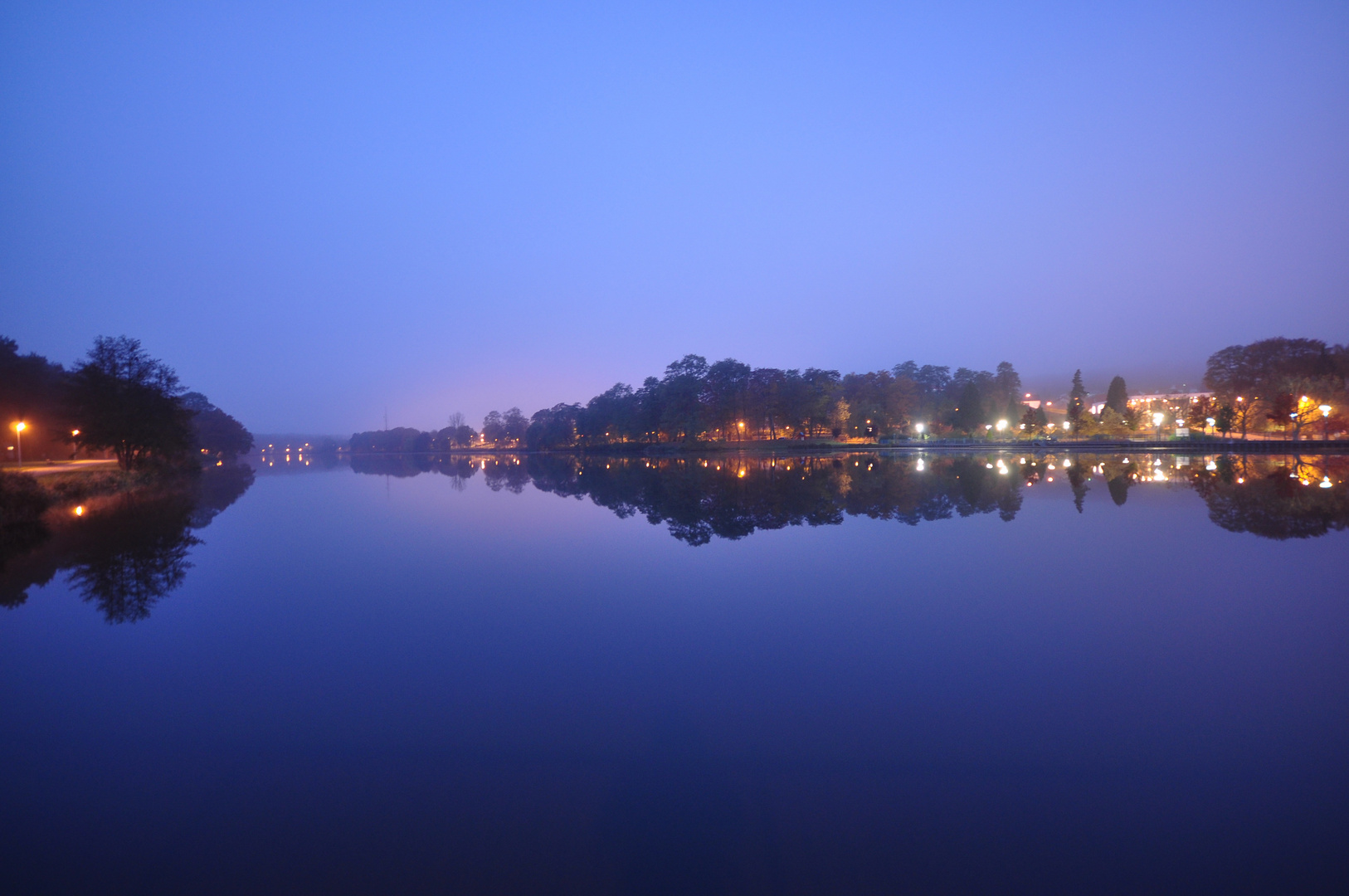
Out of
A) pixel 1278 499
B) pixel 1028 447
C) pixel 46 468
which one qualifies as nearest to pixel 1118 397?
pixel 1028 447

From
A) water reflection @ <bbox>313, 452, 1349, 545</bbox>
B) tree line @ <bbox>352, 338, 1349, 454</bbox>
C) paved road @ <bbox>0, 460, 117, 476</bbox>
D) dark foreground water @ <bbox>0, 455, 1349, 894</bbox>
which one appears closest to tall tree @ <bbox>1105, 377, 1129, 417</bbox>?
tree line @ <bbox>352, 338, 1349, 454</bbox>

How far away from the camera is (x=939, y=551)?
34.1 feet

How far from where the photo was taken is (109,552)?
1259cm

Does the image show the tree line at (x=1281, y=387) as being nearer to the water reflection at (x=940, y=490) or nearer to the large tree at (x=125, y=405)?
the water reflection at (x=940, y=490)

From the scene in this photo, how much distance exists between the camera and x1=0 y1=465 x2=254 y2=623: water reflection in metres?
9.33

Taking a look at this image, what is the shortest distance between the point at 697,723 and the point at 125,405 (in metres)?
38.9

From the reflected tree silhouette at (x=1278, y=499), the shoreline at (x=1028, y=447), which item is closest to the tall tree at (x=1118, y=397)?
the shoreline at (x=1028, y=447)

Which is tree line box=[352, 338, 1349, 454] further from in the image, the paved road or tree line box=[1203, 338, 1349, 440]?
the paved road

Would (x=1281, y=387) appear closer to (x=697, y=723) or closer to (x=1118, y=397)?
(x=1118, y=397)

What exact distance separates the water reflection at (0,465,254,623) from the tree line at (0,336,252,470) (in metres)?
12.2

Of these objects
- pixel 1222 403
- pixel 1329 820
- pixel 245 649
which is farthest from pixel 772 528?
pixel 1222 403

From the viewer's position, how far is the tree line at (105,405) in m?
31.4

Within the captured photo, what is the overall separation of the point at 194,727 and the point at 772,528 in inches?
405

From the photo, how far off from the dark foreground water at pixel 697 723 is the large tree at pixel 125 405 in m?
26.6
